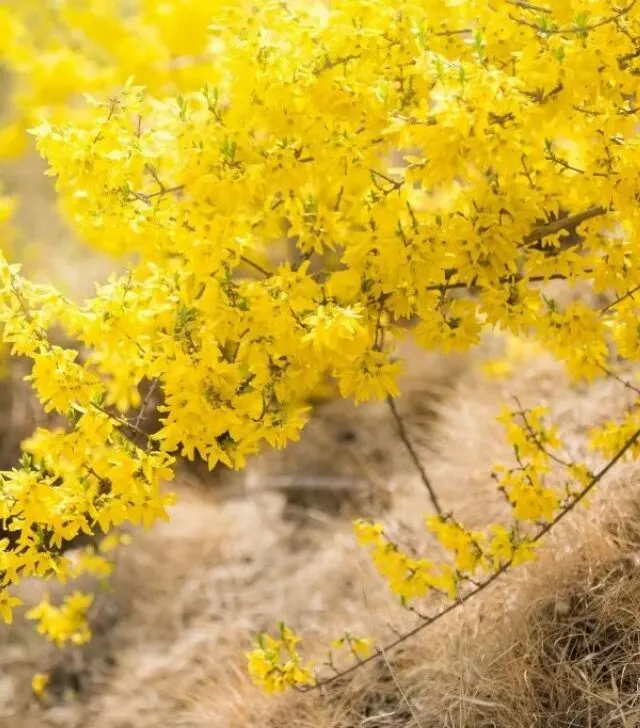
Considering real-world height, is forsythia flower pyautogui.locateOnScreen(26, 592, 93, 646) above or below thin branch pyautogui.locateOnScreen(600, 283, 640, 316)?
above

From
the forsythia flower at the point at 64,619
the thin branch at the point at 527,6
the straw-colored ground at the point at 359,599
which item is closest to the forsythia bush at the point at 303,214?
the thin branch at the point at 527,6

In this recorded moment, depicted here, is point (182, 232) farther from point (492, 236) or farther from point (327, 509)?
point (327, 509)

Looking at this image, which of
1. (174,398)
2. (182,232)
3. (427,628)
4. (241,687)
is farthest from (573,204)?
(241,687)

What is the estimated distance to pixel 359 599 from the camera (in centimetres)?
441

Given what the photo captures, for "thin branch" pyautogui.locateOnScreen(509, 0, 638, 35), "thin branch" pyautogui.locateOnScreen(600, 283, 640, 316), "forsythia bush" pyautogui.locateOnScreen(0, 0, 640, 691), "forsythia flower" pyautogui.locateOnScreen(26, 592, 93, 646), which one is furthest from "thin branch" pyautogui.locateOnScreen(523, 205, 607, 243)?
"forsythia flower" pyautogui.locateOnScreen(26, 592, 93, 646)

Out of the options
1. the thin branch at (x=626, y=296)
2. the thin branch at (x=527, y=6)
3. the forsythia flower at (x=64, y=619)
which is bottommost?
the thin branch at (x=626, y=296)

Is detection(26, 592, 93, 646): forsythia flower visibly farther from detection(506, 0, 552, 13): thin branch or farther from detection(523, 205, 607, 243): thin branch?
detection(506, 0, 552, 13): thin branch

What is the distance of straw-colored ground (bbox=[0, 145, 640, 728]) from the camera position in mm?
2965

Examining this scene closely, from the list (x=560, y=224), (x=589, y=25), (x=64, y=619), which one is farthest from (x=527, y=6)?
(x=64, y=619)

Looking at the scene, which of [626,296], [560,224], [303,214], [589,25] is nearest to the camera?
[589,25]

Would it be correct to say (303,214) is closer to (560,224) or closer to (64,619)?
(560,224)

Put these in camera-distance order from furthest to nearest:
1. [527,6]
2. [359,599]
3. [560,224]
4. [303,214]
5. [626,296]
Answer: [359,599]
[560,224]
[626,296]
[303,214]
[527,6]

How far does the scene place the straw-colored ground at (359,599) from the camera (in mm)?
2965

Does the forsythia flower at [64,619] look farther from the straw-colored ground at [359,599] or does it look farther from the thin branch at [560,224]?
the thin branch at [560,224]
